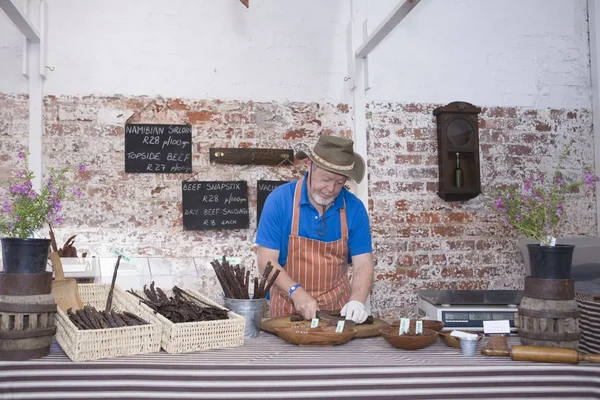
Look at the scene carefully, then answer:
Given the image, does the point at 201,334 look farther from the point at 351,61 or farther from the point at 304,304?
the point at 351,61

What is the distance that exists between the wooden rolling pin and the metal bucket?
3.41ft

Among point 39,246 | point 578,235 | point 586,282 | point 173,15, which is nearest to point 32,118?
point 173,15

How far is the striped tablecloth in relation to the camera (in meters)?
1.77

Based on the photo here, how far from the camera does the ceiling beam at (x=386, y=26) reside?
3.75 meters

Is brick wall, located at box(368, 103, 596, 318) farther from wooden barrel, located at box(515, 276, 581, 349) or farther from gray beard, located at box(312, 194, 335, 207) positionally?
wooden barrel, located at box(515, 276, 581, 349)

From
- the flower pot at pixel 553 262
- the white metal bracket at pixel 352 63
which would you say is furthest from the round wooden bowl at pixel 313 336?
the white metal bracket at pixel 352 63

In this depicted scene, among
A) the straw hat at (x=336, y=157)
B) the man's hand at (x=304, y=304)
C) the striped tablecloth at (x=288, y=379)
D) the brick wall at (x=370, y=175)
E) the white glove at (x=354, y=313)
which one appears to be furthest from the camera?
the brick wall at (x=370, y=175)

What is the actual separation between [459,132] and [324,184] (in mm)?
2069

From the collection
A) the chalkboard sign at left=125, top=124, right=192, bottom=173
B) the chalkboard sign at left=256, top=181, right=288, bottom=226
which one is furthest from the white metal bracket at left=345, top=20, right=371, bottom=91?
the chalkboard sign at left=125, top=124, right=192, bottom=173

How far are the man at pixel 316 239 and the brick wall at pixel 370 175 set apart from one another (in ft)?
3.14

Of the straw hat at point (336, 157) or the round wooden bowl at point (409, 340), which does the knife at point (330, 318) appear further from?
the straw hat at point (336, 157)

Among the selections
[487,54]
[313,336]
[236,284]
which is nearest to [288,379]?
[313,336]

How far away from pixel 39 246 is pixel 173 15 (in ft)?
10.0

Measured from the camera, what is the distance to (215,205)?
4484mm
